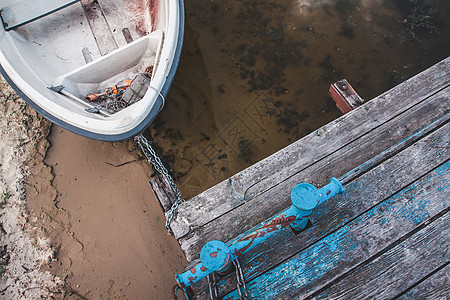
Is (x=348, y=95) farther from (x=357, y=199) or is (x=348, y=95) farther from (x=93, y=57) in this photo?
(x=93, y=57)

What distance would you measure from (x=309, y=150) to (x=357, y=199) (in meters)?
0.60

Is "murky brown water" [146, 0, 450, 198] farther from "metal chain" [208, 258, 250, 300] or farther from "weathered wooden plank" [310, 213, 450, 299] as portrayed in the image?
"weathered wooden plank" [310, 213, 450, 299]

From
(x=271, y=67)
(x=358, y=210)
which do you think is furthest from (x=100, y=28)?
(x=358, y=210)

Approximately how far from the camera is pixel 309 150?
8.84 feet

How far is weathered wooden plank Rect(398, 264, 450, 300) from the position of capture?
2.04m

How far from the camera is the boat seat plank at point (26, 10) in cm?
Result: 392

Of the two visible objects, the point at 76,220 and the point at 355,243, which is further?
the point at 76,220

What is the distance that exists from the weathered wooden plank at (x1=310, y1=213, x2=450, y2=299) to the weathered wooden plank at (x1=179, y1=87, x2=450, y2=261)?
660 millimetres

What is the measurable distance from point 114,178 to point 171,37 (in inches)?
77.9

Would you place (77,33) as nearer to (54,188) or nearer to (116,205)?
(54,188)

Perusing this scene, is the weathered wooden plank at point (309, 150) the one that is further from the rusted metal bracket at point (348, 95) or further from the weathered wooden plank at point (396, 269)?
the weathered wooden plank at point (396, 269)

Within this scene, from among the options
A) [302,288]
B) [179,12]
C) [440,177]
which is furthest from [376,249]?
[179,12]

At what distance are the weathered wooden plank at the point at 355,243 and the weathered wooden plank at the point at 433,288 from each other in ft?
1.01

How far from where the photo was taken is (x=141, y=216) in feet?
12.1
